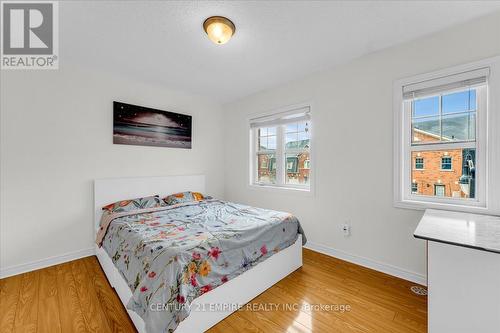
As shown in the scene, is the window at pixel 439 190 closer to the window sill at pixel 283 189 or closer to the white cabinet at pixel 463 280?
the white cabinet at pixel 463 280

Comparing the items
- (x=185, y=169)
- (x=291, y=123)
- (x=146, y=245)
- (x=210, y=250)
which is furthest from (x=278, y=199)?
(x=146, y=245)

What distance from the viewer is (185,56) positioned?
2.52m

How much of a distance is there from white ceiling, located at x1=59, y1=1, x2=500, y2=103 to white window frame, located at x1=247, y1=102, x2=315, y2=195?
0.57 metres

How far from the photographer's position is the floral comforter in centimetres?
135

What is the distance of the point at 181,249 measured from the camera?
5.02ft

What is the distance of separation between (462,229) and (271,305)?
58.8 inches

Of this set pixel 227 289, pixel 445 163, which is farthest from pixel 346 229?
pixel 227 289

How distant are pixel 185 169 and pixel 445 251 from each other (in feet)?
11.2

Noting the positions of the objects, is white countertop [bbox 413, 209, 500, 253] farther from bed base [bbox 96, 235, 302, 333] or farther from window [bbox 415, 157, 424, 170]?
bed base [bbox 96, 235, 302, 333]

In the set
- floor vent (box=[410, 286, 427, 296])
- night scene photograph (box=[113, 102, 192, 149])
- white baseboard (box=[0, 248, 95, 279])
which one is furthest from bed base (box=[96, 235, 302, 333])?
night scene photograph (box=[113, 102, 192, 149])

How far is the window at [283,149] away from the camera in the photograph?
3.24 m

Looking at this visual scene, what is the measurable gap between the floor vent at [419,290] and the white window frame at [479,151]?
2.47ft

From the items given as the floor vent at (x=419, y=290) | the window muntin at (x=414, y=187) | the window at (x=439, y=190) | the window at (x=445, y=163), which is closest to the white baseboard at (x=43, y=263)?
the floor vent at (x=419, y=290)

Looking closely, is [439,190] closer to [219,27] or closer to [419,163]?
[419,163]
